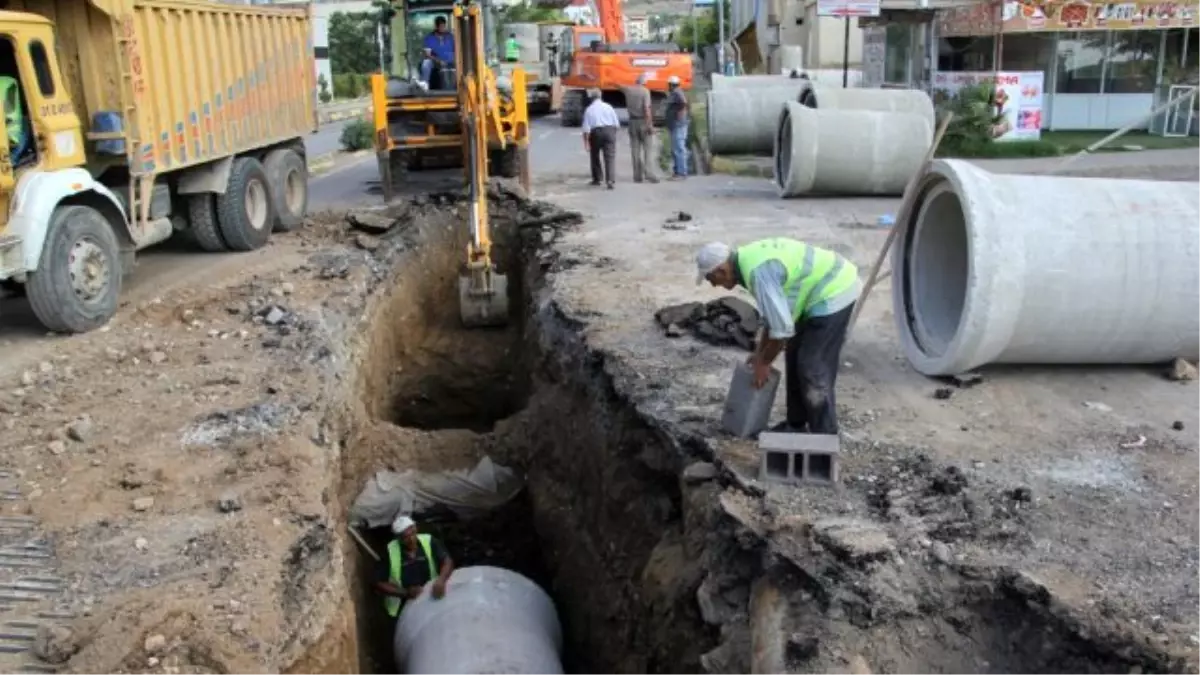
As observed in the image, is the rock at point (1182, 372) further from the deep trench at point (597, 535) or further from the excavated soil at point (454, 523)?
the deep trench at point (597, 535)

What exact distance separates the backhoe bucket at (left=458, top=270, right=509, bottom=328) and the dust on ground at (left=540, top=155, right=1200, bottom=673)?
226 centimetres

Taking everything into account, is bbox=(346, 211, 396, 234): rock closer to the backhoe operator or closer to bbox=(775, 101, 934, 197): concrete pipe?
the backhoe operator

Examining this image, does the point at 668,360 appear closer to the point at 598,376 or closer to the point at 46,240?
the point at 598,376

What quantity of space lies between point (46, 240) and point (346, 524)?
3.46 meters

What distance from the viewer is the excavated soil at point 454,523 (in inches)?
185

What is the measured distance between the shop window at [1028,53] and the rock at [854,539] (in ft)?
59.1

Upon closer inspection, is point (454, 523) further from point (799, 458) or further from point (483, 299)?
point (799, 458)

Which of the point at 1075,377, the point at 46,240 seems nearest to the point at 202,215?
the point at 46,240

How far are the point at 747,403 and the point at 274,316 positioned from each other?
16.6ft

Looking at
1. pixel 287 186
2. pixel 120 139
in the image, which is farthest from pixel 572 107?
pixel 120 139

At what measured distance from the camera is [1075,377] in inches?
287

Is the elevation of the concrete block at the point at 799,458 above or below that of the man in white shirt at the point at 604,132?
below

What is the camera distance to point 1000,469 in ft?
19.2

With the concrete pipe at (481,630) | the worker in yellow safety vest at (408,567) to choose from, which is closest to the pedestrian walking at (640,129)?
the worker in yellow safety vest at (408,567)
